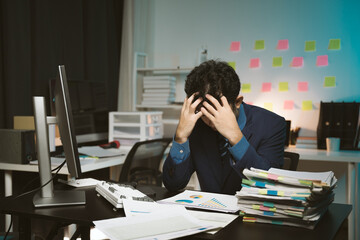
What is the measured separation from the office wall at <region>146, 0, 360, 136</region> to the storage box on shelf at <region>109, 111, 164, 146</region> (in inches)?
33.7

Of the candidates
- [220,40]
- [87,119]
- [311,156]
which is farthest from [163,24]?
[311,156]

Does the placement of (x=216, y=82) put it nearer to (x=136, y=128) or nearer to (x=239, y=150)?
(x=239, y=150)

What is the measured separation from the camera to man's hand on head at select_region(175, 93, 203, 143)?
1.45m

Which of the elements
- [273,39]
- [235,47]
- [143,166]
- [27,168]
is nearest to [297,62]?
[273,39]

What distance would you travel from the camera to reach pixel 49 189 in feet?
3.98

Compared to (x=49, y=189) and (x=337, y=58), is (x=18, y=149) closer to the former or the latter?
(x=49, y=189)

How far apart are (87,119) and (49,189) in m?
2.12

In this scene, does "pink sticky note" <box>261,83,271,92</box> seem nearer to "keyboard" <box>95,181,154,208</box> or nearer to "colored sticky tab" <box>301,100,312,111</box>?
"colored sticky tab" <box>301,100,312,111</box>

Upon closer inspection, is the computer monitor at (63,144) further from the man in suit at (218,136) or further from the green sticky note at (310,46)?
the green sticky note at (310,46)

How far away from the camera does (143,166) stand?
8.64 ft

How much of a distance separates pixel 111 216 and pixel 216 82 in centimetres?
66

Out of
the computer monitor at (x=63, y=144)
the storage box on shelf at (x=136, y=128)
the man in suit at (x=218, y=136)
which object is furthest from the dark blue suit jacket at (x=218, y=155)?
the storage box on shelf at (x=136, y=128)

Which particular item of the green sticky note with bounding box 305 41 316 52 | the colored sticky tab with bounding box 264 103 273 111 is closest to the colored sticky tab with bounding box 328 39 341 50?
the green sticky note with bounding box 305 41 316 52

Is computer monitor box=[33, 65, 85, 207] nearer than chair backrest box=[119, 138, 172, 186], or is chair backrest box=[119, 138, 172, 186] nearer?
computer monitor box=[33, 65, 85, 207]
